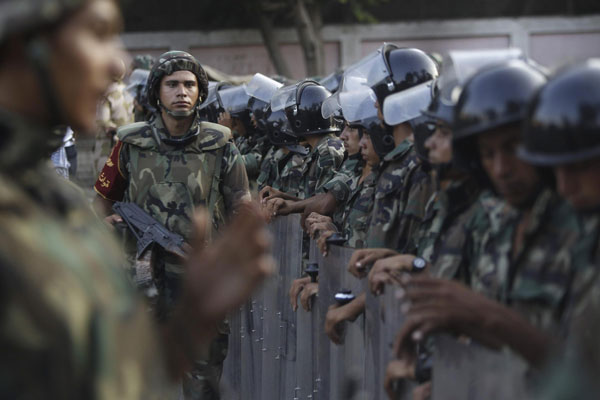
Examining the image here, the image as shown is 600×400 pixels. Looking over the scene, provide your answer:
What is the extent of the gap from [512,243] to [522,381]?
64cm

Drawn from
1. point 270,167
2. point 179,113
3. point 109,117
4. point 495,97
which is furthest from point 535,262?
point 109,117

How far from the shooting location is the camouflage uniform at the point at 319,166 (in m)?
8.21

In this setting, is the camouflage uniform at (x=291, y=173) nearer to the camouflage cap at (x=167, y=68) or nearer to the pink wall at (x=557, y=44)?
the camouflage cap at (x=167, y=68)

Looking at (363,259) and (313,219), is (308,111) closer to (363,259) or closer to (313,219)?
(313,219)

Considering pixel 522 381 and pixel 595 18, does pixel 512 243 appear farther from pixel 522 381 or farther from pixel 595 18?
pixel 595 18

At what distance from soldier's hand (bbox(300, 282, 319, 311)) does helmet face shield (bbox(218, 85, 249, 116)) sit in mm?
6430

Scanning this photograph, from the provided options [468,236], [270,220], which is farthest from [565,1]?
[468,236]

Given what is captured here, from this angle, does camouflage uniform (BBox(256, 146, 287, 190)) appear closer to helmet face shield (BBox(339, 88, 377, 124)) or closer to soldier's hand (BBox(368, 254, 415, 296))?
helmet face shield (BBox(339, 88, 377, 124))

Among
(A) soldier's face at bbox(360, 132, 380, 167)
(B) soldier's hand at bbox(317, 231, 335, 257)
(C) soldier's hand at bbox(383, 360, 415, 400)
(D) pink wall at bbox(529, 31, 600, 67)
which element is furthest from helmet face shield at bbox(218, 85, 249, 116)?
(D) pink wall at bbox(529, 31, 600, 67)

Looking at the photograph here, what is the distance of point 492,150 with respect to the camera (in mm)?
3494

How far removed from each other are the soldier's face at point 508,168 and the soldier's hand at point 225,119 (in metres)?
8.66

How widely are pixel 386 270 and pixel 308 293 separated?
1674 mm

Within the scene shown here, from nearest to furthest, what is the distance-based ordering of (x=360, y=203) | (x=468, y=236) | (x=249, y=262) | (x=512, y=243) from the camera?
(x=249, y=262)
(x=512, y=243)
(x=468, y=236)
(x=360, y=203)

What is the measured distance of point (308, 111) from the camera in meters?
8.76
